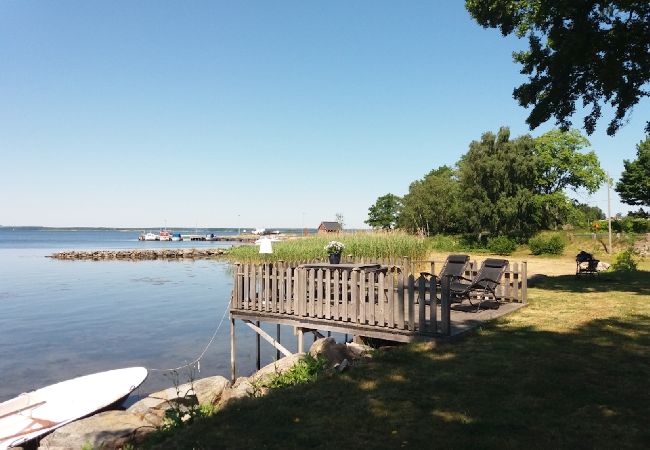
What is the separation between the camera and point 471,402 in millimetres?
4879

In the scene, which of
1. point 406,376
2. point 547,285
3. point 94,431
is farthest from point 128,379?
point 547,285

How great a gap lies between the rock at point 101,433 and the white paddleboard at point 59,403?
53.7 inches

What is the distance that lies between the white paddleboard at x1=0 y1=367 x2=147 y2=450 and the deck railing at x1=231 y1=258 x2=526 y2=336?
3025 millimetres

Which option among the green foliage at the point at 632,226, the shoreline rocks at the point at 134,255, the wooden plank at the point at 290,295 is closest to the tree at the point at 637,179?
the green foliage at the point at 632,226

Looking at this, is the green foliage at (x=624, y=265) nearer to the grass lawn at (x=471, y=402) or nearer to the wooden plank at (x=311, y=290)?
the grass lawn at (x=471, y=402)

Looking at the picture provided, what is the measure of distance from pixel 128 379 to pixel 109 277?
104ft

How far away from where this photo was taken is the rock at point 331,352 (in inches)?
281

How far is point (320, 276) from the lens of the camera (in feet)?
30.9

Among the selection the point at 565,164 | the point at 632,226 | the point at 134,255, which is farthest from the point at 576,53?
the point at 134,255

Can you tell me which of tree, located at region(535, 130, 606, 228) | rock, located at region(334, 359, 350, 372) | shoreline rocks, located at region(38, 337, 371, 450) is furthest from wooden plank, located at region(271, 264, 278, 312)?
tree, located at region(535, 130, 606, 228)

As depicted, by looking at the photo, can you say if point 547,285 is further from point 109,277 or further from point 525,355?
point 109,277

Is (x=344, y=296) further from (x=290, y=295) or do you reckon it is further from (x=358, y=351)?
(x=290, y=295)

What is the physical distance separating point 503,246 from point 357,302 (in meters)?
33.3

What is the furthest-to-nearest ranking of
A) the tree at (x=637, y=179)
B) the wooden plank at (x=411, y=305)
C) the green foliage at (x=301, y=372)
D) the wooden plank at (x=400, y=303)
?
the tree at (x=637, y=179), the wooden plank at (x=400, y=303), the wooden plank at (x=411, y=305), the green foliage at (x=301, y=372)
